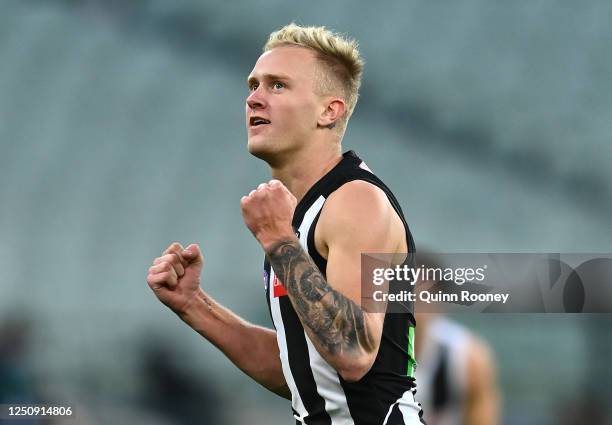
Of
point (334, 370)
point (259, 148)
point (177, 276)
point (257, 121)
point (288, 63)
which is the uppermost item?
point (288, 63)

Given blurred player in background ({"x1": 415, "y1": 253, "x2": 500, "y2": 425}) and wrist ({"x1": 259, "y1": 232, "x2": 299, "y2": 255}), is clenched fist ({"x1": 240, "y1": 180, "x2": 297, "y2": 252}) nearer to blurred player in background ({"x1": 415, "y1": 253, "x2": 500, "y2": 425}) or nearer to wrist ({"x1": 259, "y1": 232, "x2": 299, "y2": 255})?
wrist ({"x1": 259, "y1": 232, "x2": 299, "y2": 255})

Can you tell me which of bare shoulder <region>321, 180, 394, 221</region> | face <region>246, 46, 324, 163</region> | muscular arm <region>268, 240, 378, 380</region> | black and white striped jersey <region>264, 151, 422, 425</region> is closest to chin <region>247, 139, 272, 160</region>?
face <region>246, 46, 324, 163</region>

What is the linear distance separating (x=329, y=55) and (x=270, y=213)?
3.29 ft

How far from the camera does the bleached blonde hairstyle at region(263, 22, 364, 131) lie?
3559 millimetres

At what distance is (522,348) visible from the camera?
23.2ft

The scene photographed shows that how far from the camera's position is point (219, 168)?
8266mm

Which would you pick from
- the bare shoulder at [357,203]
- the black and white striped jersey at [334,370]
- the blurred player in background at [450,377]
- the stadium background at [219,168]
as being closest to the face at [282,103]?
the black and white striped jersey at [334,370]

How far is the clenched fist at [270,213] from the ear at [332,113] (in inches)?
28.5

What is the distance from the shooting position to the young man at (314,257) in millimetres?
2730

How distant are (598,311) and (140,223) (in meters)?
3.85

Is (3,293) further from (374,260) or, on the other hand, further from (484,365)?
(374,260)

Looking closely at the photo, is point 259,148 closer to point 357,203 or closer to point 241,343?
point 357,203

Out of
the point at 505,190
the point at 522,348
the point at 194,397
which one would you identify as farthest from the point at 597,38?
the point at 194,397

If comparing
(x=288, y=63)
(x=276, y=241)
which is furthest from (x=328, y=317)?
(x=288, y=63)
